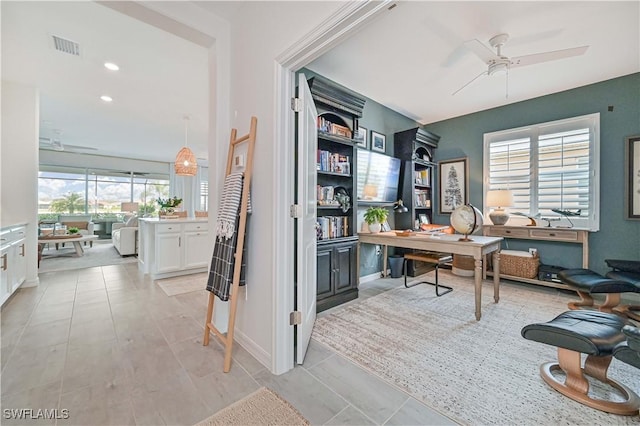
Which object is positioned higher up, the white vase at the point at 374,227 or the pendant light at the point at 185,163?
the pendant light at the point at 185,163

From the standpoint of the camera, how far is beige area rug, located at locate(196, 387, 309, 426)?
1344 millimetres

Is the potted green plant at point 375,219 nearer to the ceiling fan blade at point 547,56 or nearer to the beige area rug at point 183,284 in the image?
the ceiling fan blade at point 547,56

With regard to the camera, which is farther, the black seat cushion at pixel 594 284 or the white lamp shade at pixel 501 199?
the white lamp shade at pixel 501 199

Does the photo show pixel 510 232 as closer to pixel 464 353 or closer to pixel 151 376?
pixel 464 353

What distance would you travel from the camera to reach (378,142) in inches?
164

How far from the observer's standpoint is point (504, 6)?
2193 millimetres

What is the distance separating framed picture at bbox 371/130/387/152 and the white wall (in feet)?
15.7

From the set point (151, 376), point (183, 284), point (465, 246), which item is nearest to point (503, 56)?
point (465, 246)

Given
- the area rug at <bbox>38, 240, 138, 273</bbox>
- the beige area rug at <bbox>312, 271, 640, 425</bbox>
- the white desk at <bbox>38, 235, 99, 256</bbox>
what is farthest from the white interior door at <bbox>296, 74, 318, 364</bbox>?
the white desk at <bbox>38, 235, 99, 256</bbox>

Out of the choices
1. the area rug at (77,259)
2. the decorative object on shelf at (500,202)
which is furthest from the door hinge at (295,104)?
the area rug at (77,259)

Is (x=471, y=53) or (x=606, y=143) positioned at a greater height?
(x=471, y=53)

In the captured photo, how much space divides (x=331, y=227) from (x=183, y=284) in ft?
7.78

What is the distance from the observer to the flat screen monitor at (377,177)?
3740 millimetres

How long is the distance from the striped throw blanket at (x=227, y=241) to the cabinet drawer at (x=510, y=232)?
380 centimetres
